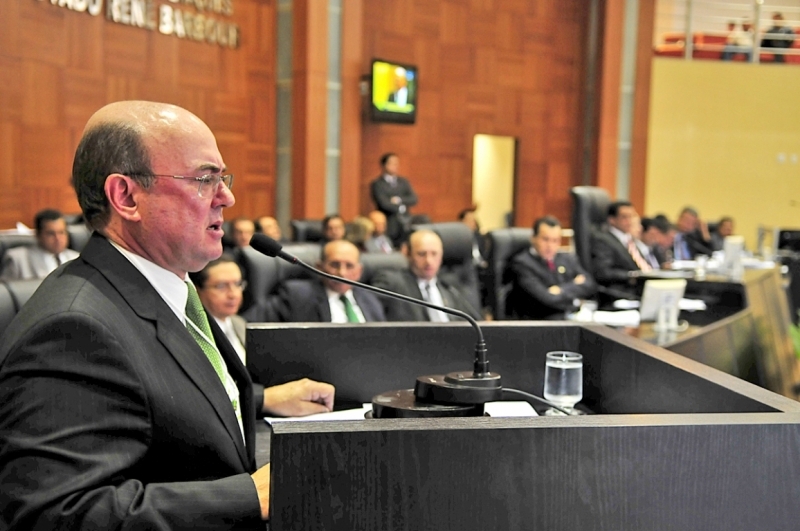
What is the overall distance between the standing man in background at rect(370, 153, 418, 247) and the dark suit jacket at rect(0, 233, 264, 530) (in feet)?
23.3

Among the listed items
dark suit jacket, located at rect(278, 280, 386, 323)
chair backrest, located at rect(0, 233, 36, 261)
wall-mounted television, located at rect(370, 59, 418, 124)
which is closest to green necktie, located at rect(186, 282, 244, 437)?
dark suit jacket, located at rect(278, 280, 386, 323)

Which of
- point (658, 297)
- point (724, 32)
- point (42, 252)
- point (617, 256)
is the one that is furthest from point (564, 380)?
point (724, 32)

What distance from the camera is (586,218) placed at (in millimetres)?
6719

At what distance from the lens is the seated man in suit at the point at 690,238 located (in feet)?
29.1

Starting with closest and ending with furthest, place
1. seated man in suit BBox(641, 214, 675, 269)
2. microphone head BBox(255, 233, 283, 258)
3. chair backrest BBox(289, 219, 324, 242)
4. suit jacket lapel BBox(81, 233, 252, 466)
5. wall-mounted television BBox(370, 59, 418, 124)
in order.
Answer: suit jacket lapel BBox(81, 233, 252, 466)
microphone head BBox(255, 233, 283, 258)
chair backrest BBox(289, 219, 324, 242)
seated man in suit BBox(641, 214, 675, 269)
wall-mounted television BBox(370, 59, 418, 124)

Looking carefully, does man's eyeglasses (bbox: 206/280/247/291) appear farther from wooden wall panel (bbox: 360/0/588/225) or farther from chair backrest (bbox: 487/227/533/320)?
wooden wall panel (bbox: 360/0/588/225)

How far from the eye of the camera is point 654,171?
1143 centimetres

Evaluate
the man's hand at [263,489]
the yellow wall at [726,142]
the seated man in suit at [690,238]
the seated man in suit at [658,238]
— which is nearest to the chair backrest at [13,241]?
the man's hand at [263,489]

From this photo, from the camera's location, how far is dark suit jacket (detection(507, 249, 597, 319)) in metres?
5.27

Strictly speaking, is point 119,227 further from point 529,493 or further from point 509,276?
point 509,276

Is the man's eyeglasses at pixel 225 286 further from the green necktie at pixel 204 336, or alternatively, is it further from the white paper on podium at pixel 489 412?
the green necktie at pixel 204 336

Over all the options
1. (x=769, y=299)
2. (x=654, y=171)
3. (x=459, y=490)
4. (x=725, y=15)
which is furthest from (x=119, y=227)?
Result: (x=725, y=15)

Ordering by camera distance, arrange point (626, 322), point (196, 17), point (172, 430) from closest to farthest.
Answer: point (172, 430) < point (626, 322) < point (196, 17)

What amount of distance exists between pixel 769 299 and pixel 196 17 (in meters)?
5.34
